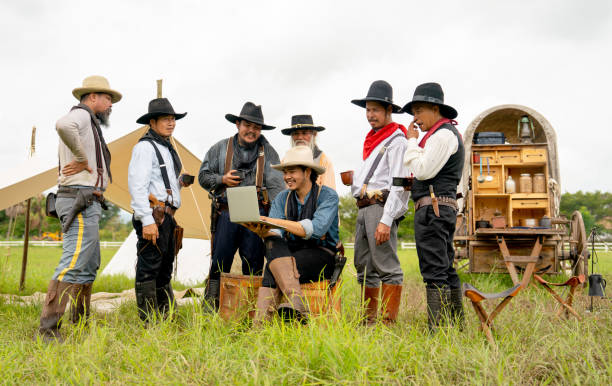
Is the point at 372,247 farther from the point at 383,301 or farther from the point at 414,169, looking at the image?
the point at 414,169

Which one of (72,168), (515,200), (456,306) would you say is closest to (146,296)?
(72,168)

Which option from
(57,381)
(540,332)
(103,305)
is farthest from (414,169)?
(103,305)

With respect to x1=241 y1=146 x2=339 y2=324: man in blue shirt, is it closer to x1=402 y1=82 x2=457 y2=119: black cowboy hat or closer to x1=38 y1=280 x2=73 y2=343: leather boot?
x1=402 y1=82 x2=457 y2=119: black cowboy hat

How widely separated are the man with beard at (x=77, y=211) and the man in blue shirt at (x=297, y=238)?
1.22 metres

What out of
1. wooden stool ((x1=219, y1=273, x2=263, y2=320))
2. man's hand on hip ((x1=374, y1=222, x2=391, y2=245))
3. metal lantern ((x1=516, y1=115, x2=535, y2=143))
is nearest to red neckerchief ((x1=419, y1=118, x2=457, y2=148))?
man's hand on hip ((x1=374, y1=222, x2=391, y2=245))

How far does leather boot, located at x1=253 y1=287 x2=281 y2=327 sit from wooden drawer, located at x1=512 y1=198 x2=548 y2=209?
4.09 m

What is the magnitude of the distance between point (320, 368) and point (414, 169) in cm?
143

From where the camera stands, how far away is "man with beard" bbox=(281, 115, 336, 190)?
173 inches

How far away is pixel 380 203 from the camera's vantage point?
342cm

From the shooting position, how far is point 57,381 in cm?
226

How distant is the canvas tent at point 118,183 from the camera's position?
15.6 feet

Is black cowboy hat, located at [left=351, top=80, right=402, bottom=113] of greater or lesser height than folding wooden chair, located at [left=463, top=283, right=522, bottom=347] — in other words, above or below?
above

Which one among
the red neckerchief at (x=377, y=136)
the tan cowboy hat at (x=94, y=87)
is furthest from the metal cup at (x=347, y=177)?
the tan cowboy hat at (x=94, y=87)

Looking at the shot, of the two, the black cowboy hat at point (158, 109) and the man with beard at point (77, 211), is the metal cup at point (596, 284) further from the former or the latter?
the man with beard at point (77, 211)
